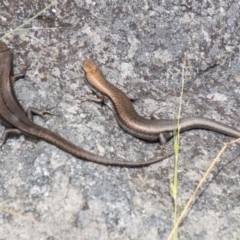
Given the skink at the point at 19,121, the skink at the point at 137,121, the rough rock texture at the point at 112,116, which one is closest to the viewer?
the rough rock texture at the point at 112,116

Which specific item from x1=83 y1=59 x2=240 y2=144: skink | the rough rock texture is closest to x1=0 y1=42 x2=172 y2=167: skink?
the rough rock texture

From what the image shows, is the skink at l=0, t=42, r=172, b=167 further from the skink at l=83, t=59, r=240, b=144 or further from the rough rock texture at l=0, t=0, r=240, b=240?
the skink at l=83, t=59, r=240, b=144

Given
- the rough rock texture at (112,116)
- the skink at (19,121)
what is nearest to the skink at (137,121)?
the rough rock texture at (112,116)

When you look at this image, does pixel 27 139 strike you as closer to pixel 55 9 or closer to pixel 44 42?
pixel 44 42

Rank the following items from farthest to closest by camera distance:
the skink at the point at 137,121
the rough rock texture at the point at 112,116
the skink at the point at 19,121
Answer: the skink at the point at 137,121 < the skink at the point at 19,121 < the rough rock texture at the point at 112,116

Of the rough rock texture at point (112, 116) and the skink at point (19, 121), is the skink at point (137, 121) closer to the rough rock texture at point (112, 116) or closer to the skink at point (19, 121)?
the rough rock texture at point (112, 116)

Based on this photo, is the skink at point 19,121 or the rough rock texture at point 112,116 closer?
the rough rock texture at point 112,116

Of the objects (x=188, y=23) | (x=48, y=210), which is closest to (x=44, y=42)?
(x=188, y=23)
